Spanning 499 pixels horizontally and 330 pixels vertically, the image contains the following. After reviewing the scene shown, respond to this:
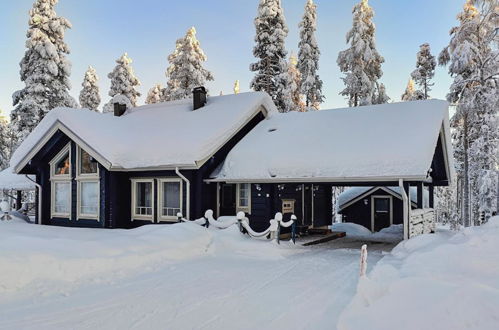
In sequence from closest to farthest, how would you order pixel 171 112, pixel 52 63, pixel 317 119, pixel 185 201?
1. pixel 185 201
2. pixel 317 119
3. pixel 171 112
4. pixel 52 63

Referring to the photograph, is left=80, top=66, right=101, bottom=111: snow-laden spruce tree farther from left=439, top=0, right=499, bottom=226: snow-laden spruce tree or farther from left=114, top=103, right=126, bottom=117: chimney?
left=439, top=0, right=499, bottom=226: snow-laden spruce tree

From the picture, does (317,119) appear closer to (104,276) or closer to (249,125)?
(249,125)

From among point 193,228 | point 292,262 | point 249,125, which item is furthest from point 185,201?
point 292,262

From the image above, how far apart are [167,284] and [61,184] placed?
12435 mm

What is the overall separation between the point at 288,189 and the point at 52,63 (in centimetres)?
2050

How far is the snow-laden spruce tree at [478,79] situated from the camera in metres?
19.9

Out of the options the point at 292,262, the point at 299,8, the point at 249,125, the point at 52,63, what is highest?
the point at 299,8

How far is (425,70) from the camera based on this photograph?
30.2 m

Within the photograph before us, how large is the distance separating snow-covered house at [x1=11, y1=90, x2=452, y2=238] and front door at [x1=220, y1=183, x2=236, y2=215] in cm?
4

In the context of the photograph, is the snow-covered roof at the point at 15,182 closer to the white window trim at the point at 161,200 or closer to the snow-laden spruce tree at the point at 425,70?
the white window trim at the point at 161,200

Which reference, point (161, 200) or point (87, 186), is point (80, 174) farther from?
point (161, 200)

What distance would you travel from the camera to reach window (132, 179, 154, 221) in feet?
55.1

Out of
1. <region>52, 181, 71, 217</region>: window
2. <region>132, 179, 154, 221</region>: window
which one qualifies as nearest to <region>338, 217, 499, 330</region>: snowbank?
<region>132, 179, 154, 221</region>: window

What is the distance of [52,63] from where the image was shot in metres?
28.2
